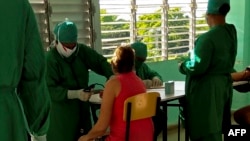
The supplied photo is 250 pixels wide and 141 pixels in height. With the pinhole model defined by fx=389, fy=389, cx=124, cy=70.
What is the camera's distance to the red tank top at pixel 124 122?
2369 millimetres

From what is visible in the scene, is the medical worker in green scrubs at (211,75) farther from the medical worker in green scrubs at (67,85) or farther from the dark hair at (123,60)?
the medical worker in green scrubs at (67,85)

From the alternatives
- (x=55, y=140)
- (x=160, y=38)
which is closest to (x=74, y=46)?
(x=55, y=140)

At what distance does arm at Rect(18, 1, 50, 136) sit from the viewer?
138 cm

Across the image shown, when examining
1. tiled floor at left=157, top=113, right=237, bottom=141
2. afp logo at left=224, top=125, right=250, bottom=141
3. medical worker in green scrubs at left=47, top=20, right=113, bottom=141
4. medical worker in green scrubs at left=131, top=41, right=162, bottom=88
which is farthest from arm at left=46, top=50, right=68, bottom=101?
tiled floor at left=157, top=113, right=237, bottom=141

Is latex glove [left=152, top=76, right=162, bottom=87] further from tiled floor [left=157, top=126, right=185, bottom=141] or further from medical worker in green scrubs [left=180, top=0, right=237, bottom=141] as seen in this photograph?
tiled floor [left=157, top=126, right=185, bottom=141]

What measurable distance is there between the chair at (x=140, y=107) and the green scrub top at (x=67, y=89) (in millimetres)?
645

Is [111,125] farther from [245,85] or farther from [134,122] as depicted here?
[245,85]

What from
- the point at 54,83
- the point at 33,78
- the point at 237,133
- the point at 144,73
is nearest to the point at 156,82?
the point at 144,73

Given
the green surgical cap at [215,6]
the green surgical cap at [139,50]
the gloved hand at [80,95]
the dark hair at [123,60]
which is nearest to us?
the dark hair at [123,60]

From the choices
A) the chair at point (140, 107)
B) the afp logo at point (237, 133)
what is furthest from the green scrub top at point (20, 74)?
the afp logo at point (237, 133)

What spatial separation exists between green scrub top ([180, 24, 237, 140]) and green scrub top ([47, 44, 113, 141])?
799 millimetres

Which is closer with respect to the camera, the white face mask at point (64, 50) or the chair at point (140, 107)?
the chair at point (140, 107)

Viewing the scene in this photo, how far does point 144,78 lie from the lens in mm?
3561

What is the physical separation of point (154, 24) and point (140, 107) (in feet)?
8.15
